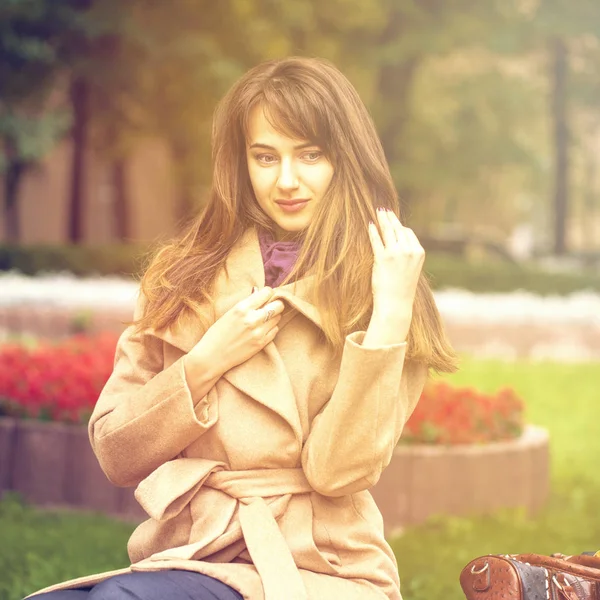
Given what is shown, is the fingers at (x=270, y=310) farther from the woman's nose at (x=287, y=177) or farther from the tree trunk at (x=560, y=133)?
the tree trunk at (x=560, y=133)

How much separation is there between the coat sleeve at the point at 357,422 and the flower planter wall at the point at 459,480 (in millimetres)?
2981

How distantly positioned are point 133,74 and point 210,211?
13.6m

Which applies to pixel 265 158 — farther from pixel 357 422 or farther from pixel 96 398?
pixel 96 398

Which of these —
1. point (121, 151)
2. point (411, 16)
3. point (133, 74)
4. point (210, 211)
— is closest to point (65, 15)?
point (133, 74)

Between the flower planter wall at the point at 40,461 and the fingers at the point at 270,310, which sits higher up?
the fingers at the point at 270,310

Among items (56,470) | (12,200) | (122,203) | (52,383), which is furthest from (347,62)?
(56,470)

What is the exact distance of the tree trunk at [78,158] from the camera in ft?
51.8

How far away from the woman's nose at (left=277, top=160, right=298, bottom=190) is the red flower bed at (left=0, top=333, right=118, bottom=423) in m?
3.39

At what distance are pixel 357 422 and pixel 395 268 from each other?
0.34 metres

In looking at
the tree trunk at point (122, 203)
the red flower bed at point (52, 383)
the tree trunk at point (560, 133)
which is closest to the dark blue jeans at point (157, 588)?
the red flower bed at point (52, 383)

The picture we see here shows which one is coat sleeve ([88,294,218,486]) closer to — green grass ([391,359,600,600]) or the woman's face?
the woman's face

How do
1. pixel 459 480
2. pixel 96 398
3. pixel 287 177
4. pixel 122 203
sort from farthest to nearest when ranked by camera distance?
pixel 122 203
pixel 96 398
pixel 459 480
pixel 287 177

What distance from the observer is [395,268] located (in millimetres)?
2480

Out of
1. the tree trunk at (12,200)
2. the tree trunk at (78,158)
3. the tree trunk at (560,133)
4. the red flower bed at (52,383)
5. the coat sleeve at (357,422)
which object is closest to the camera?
the coat sleeve at (357,422)
